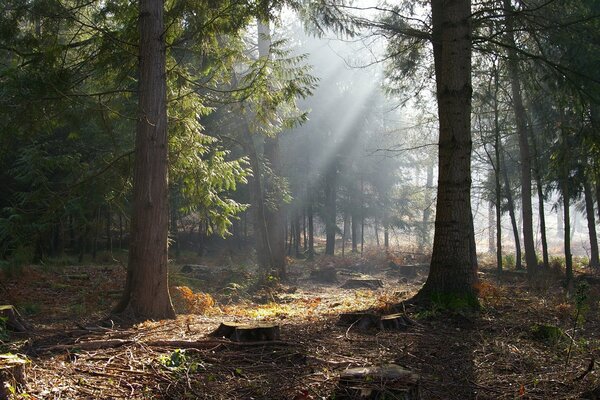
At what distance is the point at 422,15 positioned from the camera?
35.5 feet

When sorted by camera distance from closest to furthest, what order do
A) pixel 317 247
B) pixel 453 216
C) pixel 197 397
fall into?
pixel 197 397 → pixel 453 216 → pixel 317 247

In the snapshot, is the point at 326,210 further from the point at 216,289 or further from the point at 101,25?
the point at 101,25

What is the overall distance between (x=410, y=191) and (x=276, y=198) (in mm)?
17636

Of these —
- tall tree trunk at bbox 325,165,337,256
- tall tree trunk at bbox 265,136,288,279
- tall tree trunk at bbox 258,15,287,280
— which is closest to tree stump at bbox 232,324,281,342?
tall tree trunk at bbox 258,15,287,280

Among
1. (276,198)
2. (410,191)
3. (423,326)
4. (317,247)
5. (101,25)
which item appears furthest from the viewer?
(317,247)

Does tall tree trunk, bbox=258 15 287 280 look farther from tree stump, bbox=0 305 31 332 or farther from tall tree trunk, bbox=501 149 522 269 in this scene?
tree stump, bbox=0 305 31 332

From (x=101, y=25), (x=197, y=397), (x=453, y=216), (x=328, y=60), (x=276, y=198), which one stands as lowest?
(x=197, y=397)

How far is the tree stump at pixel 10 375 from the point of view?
351 centimetres

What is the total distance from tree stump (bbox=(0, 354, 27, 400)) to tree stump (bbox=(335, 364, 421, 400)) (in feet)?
7.65

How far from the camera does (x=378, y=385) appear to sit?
3730mm

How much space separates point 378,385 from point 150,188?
5298mm

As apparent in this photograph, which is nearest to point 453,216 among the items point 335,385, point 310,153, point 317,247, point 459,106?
point 459,106

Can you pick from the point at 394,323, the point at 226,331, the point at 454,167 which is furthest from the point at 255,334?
the point at 454,167

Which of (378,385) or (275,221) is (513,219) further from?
(378,385)
